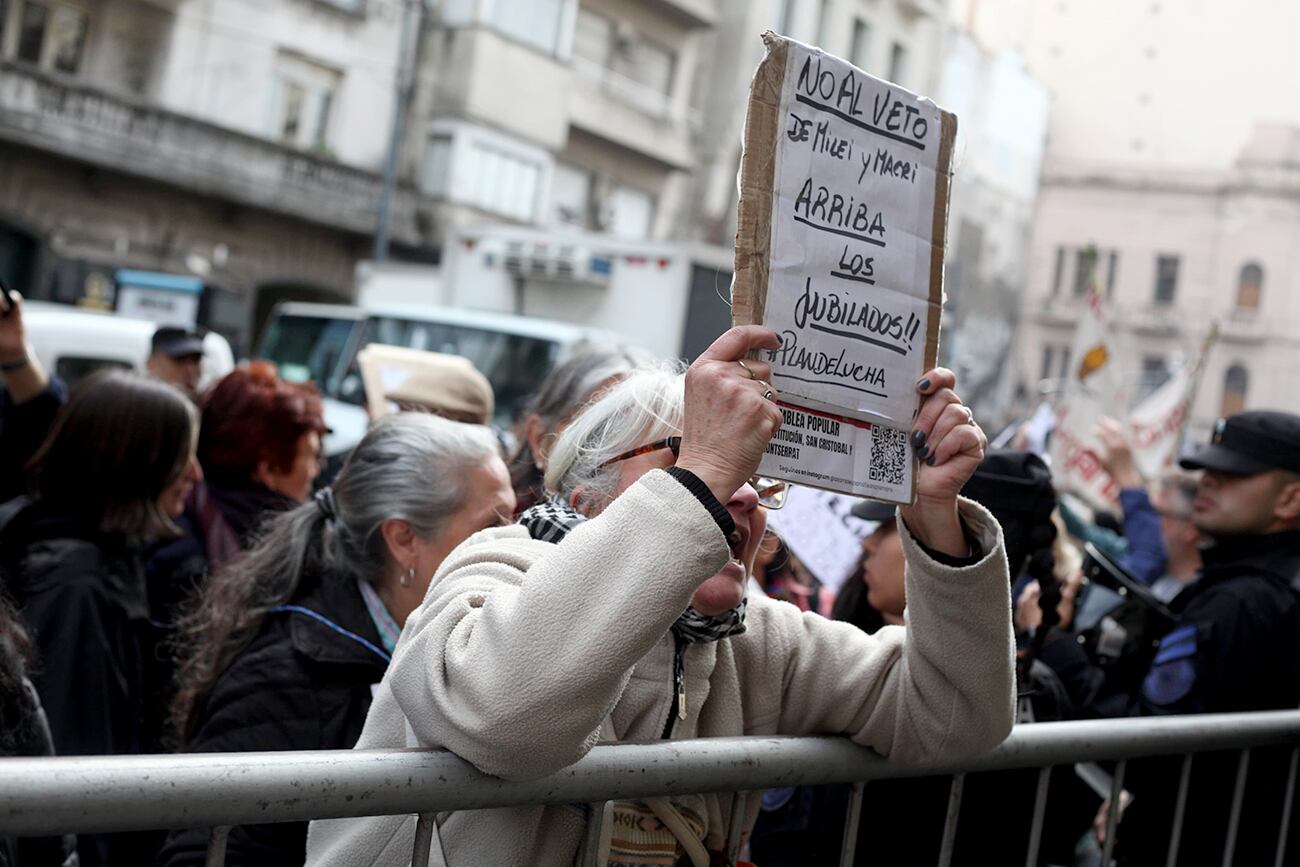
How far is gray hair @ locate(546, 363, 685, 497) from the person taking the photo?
2266 millimetres

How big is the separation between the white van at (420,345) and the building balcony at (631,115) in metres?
14.7

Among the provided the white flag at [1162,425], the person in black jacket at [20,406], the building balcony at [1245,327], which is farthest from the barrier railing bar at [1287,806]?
the building balcony at [1245,327]

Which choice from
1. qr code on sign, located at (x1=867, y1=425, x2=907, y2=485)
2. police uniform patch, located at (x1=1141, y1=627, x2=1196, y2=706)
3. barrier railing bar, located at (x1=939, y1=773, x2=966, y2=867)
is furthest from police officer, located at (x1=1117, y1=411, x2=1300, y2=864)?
qr code on sign, located at (x1=867, y1=425, x2=907, y2=485)

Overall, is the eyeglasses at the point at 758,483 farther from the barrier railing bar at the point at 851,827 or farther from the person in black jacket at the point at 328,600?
the person in black jacket at the point at 328,600

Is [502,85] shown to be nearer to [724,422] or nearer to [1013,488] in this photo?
[1013,488]

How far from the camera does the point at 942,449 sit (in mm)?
2119

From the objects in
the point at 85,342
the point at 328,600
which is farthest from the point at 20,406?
the point at 85,342

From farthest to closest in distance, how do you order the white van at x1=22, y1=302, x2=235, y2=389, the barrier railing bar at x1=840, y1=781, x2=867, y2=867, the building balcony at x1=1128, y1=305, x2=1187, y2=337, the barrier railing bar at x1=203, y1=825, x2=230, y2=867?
the building balcony at x1=1128, y1=305, x2=1187, y2=337
the white van at x1=22, y1=302, x2=235, y2=389
the barrier railing bar at x1=840, y1=781, x2=867, y2=867
the barrier railing bar at x1=203, y1=825, x2=230, y2=867

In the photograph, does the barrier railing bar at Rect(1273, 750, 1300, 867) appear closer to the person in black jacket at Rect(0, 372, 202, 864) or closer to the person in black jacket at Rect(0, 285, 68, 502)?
the person in black jacket at Rect(0, 372, 202, 864)

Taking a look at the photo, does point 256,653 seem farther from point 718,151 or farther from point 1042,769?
point 718,151

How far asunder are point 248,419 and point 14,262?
61.2ft

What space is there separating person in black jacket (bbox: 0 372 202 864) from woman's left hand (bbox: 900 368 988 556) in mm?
1923

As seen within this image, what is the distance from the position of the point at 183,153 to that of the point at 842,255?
2163cm

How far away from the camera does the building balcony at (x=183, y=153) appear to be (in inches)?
794
